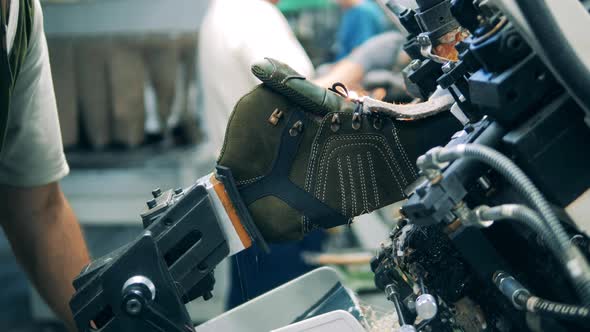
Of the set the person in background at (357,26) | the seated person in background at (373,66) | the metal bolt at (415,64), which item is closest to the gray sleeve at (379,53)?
the seated person in background at (373,66)

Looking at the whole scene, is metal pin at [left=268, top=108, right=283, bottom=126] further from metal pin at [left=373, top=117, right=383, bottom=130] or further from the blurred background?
the blurred background

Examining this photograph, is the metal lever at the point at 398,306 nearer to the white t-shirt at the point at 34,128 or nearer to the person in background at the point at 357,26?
the white t-shirt at the point at 34,128

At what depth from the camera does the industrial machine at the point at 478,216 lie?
60 centimetres

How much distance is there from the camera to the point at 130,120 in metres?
2.74

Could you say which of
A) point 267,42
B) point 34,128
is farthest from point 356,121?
point 267,42

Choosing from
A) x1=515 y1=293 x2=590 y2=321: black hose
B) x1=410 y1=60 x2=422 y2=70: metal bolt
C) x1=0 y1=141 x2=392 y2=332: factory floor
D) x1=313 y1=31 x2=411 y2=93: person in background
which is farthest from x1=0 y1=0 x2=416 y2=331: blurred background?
x1=515 y1=293 x2=590 y2=321: black hose

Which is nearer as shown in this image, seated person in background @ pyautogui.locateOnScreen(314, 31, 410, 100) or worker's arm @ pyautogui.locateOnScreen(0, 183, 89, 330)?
worker's arm @ pyautogui.locateOnScreen(0, 183, 89, 330)

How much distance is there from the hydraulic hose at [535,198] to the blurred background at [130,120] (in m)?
1.73

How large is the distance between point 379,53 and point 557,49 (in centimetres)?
149

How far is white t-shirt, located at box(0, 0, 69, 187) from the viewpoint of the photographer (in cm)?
99

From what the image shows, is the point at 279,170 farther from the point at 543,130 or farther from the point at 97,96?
the point at 97,96

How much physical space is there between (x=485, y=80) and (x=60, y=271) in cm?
77

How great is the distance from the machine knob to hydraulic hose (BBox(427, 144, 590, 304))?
17cm

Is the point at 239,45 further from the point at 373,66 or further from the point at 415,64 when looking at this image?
the point at 415,64
